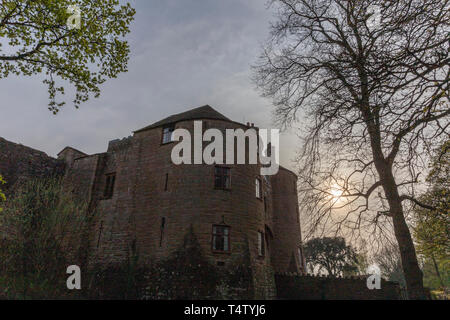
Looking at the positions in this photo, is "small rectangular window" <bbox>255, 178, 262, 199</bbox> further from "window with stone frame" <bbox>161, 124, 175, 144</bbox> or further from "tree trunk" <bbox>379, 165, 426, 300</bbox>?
"tree trunk" <bbox>379, 165, 426, 300</bbox>

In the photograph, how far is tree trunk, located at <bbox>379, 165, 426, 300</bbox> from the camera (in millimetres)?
8438

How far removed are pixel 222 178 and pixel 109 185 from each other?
395 inches

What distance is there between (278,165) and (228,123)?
10.6 m

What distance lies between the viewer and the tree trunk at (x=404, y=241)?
27.7ft

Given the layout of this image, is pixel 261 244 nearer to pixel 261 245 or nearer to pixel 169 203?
pixel 261 245

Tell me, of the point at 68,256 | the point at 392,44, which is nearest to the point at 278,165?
the point at 68,256

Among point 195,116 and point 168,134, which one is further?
point 168,134

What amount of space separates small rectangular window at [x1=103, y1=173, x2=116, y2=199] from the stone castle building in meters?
0.07

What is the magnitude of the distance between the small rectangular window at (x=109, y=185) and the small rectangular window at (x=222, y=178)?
910cm

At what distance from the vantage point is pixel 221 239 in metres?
18.1

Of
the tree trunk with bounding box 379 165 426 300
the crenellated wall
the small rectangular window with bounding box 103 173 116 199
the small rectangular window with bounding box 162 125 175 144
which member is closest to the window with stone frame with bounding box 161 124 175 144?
the small rectangular window with bounding box 162 125 175 144

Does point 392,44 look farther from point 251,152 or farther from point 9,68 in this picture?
point 251,152

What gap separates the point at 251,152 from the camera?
854 inches

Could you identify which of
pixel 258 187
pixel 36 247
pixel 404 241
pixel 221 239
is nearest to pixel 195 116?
pixel 258 187
